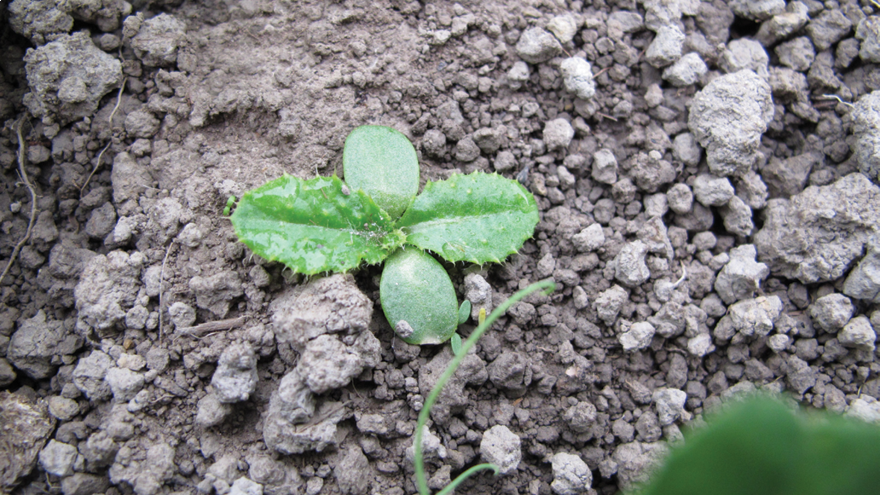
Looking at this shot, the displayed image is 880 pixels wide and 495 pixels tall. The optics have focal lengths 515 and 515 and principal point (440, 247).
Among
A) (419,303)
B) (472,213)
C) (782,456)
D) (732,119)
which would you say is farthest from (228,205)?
(732,119)

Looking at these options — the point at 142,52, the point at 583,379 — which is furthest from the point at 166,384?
the point at 583,379

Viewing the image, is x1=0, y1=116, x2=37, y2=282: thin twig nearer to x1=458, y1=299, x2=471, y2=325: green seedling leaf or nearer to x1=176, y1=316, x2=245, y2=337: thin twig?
x1=176, y1=316, x2=245, y2=337: thin twig

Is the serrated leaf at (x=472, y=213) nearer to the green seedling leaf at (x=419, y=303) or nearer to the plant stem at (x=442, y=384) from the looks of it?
the green seedling leaf at (x=419, y=303)

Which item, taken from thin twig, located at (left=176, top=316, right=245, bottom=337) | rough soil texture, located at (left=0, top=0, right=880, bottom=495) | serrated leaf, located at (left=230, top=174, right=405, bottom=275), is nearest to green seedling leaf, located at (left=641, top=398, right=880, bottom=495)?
rough soil texture, located at (left=0, top=0, right=880, bottom=495)

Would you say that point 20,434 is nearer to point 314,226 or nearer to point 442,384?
point 314,226

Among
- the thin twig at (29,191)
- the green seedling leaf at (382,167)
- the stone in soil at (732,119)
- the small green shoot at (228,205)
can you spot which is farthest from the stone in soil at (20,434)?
the stone in soil at (732,119)
